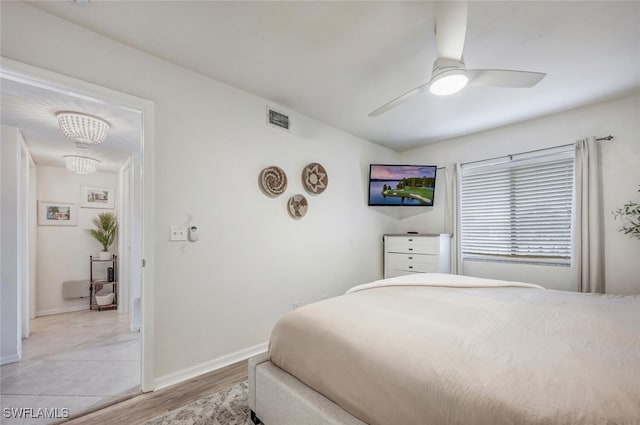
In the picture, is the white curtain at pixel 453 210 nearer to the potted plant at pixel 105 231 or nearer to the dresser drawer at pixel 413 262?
the dresser drawer at pixel 413 262

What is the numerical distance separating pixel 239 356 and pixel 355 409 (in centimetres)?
176

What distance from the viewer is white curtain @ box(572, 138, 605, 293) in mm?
2734

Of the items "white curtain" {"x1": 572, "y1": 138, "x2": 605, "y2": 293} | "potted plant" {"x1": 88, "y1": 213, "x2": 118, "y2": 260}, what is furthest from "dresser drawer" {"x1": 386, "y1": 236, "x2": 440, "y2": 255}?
"potted plant" {"x1": 88, "y1": 213, "x2": 118, "y2": 260}

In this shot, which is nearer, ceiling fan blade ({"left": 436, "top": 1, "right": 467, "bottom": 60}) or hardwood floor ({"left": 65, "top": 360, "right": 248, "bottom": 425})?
ceiling fan blade ({"left": 436, "top": 1, "right": 467, "bottom": 60})

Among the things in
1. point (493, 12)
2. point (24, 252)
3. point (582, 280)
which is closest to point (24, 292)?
point (24, 252)

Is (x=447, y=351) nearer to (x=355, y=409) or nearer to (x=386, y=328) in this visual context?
(x=386, y=328)

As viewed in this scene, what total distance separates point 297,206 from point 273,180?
432 mm

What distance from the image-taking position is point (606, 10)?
1.65m

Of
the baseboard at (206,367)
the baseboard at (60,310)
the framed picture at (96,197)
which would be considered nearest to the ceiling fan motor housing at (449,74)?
the baseboard at (206,367)

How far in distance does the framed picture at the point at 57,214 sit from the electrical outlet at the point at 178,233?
3.80 m

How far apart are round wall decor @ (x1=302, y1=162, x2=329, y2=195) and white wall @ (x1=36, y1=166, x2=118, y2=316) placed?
409 centimetres

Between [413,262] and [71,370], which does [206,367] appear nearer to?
[71,370]

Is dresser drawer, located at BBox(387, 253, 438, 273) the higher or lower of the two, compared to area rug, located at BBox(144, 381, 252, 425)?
higher

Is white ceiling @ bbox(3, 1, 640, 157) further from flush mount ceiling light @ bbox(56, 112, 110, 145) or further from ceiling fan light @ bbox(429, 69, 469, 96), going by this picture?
flush mount ceiling light @ bbox(56, 112, 110, 145)
